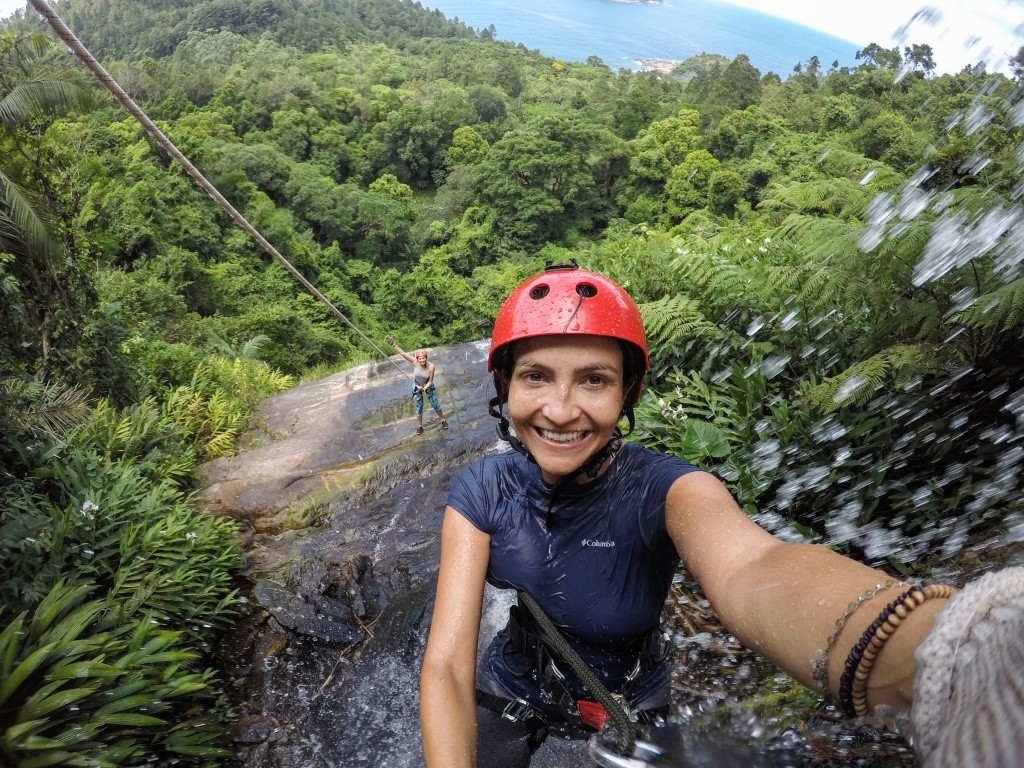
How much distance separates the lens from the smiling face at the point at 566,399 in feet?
5.91

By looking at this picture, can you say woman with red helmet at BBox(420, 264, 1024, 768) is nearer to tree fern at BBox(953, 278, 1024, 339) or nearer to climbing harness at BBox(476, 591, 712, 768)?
climbing harness at BBox(476, 591, 712, 768)

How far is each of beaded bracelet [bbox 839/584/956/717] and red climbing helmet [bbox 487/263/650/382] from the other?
1.07m

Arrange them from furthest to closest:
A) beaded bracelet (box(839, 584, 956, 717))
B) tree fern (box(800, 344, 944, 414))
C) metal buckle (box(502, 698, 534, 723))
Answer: tree fern (box(800, 344, 944, 414)), metal buckle (box(502, 698, 534, 723)), beaded bracelet (box(839, 584, 956, 717))

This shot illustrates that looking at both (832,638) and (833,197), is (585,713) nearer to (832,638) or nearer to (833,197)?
(832,638)

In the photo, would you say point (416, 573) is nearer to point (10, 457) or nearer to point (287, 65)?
point (10, 457)

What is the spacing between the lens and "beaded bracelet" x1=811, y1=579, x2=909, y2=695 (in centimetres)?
104

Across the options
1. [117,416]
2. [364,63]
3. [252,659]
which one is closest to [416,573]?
[252,659]

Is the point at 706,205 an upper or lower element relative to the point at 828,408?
upper

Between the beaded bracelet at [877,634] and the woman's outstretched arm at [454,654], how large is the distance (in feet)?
3.64

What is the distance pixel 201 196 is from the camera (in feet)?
112

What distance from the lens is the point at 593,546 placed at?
1.87 meters

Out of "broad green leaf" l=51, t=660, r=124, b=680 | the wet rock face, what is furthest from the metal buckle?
"broad green leaf" l=51, t=660, r=124, b=680

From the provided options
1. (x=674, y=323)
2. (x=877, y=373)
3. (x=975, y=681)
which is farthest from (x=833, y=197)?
(x=975, y=681)

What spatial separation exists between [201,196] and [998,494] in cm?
3843
